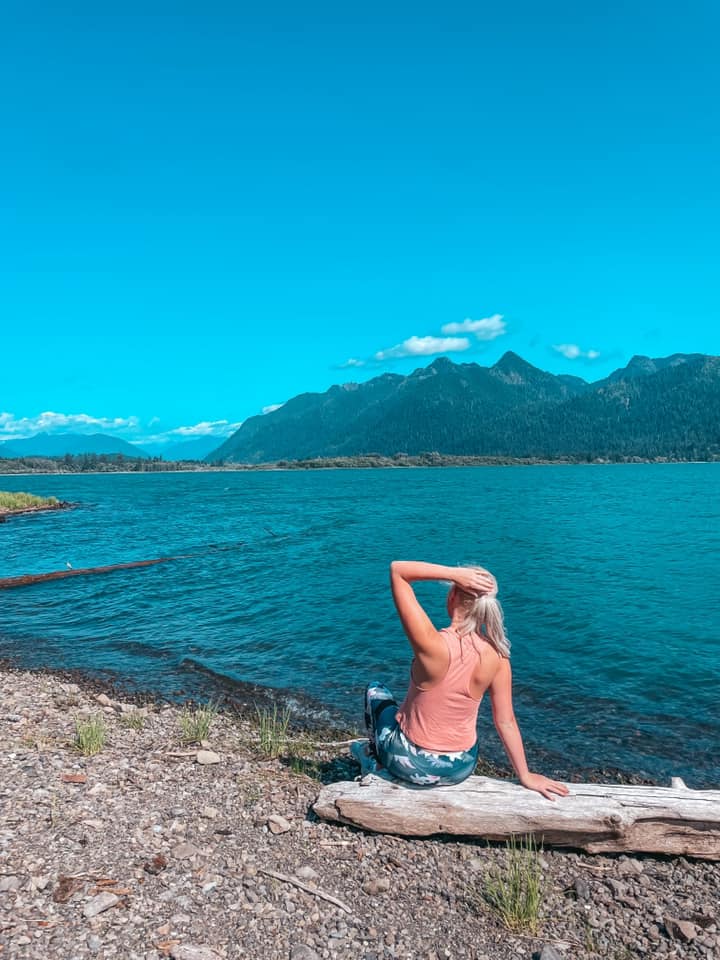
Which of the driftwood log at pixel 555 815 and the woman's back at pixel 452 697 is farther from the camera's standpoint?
the driftwood log at pixel 555 815

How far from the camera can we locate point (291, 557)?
114 ft

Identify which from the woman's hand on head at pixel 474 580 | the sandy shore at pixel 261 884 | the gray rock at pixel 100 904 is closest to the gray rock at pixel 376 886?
the sandy shore at pixel 261 884

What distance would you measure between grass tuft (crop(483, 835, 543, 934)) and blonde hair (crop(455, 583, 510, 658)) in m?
2.12

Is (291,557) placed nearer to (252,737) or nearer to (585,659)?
(585,659)

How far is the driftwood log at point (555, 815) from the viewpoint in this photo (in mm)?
6375

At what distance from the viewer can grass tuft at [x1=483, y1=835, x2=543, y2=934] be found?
18.2 ft

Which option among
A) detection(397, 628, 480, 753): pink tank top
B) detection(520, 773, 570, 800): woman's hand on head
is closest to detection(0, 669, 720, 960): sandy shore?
detection(520, 773, 570, 800): woman's hand on head

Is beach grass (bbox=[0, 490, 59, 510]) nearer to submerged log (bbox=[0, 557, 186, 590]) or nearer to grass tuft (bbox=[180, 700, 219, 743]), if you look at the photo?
submerged log (bbox=[0, 557, 186, 590])

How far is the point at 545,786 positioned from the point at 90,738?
6284 mm

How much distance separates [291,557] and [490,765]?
25.7m

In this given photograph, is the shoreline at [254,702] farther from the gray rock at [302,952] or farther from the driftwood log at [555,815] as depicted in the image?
the gray rock at [302,952]

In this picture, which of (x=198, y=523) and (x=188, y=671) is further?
(x=198, y=523)

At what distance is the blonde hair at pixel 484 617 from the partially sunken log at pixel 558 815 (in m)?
1.78

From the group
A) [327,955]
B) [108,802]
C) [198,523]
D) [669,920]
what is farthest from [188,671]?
[198,523]
